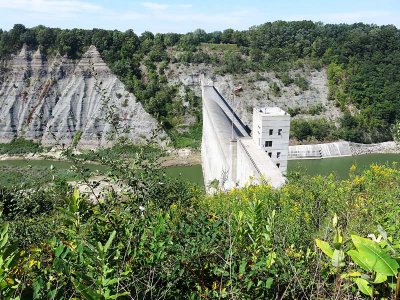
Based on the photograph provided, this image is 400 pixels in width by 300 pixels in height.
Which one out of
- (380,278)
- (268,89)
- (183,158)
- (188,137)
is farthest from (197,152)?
(380,278)

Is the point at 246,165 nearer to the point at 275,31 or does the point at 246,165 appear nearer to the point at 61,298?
the point at 61,298

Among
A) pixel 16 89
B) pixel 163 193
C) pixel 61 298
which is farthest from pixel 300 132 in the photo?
pixel 61 298

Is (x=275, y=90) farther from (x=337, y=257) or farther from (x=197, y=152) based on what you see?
(x=337, y=257)

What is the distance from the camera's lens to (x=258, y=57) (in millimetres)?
35906

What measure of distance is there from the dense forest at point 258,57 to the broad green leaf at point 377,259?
97.4ft

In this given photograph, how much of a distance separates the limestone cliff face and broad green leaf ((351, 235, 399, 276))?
2924cm

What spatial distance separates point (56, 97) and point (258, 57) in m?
18.3

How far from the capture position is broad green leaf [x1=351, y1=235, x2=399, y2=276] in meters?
1.56

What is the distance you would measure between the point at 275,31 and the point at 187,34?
28.7ft

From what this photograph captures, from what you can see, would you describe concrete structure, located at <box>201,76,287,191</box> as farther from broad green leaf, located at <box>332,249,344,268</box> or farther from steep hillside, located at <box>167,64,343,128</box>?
steep hillside, located at <box>167,64,343,128</box>

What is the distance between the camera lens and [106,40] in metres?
33.1

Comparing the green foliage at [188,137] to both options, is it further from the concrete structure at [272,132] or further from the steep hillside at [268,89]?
the concrete structure at [272,132]

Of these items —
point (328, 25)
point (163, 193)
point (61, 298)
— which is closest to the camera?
point (61, 298)

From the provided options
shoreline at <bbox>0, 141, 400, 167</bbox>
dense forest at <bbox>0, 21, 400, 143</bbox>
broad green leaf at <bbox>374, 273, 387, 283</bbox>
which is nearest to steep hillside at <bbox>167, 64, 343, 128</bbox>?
dense forest at <bbox>0, 21, 400, 143</bbox>
